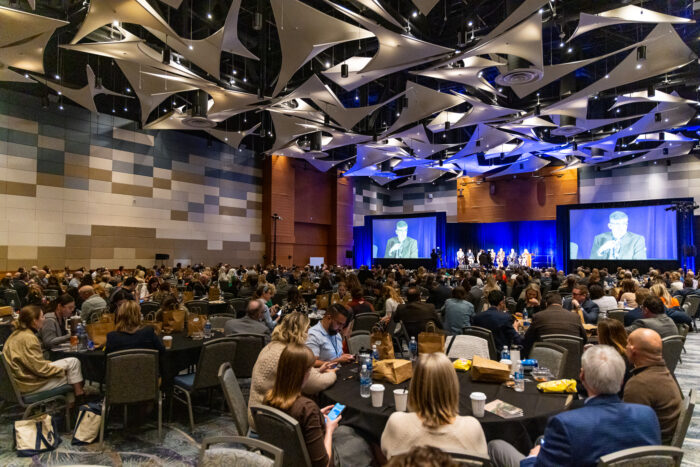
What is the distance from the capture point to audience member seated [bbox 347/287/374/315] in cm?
702

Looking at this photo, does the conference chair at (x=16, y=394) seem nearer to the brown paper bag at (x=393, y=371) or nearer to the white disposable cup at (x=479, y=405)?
the brown paper bag at (x=393, y=371)

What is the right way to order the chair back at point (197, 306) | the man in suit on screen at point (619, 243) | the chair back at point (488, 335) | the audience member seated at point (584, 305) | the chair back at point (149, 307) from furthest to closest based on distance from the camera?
the man in suit on screen at point (619, 243)
the chair back at point (197, 306)
the chair back at point (149, 307)
the audience member seated at point (584, 305)
the chair back at point (488, 335)

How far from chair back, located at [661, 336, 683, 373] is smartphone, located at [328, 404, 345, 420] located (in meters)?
3.97

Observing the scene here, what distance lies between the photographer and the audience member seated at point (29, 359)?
4094 mm

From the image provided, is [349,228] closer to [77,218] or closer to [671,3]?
[77,218]

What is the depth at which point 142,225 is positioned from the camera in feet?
60.5

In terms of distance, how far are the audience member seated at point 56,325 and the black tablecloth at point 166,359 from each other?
20 cm

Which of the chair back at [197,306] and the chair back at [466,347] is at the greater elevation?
the chair back at [466,347]

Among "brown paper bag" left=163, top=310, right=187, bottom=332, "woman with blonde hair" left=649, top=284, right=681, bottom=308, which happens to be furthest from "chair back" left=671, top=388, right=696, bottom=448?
"brown paper bag" left=163, top=310, right=187, bottom=332

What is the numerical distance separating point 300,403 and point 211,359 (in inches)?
93.4

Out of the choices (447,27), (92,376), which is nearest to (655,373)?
(92,376)

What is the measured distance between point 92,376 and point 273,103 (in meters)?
11.4

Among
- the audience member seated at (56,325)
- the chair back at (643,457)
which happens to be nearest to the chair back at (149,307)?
the audience member seated at (56,325)

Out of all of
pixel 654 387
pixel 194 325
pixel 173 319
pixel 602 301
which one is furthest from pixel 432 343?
pixel 602 301
